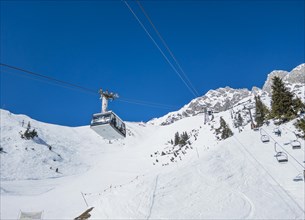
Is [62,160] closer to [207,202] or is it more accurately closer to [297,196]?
[207,202]

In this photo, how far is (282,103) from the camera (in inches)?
1620

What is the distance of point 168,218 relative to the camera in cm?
2420

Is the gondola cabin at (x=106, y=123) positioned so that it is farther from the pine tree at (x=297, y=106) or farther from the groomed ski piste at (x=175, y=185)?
the pine tree at (x=297, y=106)

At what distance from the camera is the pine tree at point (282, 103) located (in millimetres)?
40594

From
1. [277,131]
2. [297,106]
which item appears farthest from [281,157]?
[297,106]

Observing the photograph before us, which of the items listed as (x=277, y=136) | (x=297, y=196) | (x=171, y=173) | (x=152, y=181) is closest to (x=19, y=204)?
(x=152, y=181)

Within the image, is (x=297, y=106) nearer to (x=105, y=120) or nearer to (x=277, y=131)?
(x=277, y=131)

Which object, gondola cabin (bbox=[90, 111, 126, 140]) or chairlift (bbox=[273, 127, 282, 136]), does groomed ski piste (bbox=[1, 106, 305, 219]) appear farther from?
gondola cabin (bbox=[90, 111, 126, 140])

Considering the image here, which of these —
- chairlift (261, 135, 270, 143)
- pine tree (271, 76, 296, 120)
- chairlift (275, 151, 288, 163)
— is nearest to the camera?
chairlift (275, 151, 288, 163)

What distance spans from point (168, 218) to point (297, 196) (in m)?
11.7

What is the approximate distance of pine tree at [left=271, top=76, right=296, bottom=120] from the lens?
40.6m

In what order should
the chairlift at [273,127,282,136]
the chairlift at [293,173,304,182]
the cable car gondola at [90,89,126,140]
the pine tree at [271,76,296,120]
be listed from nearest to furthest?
the cable car gondola at [90,89,126,140] → the chairlift at [293,173,304,182] → the chairlift at [273,127,282,136] → the pine tree at [271,76,296,120]

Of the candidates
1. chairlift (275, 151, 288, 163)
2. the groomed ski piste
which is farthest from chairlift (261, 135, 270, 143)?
chairlift (275, 151, 288, 163)

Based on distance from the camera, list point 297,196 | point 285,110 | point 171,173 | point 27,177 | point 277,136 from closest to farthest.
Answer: point 297,196 < point 171,173 < point 277,136 < point 285,110 < point 27,177
